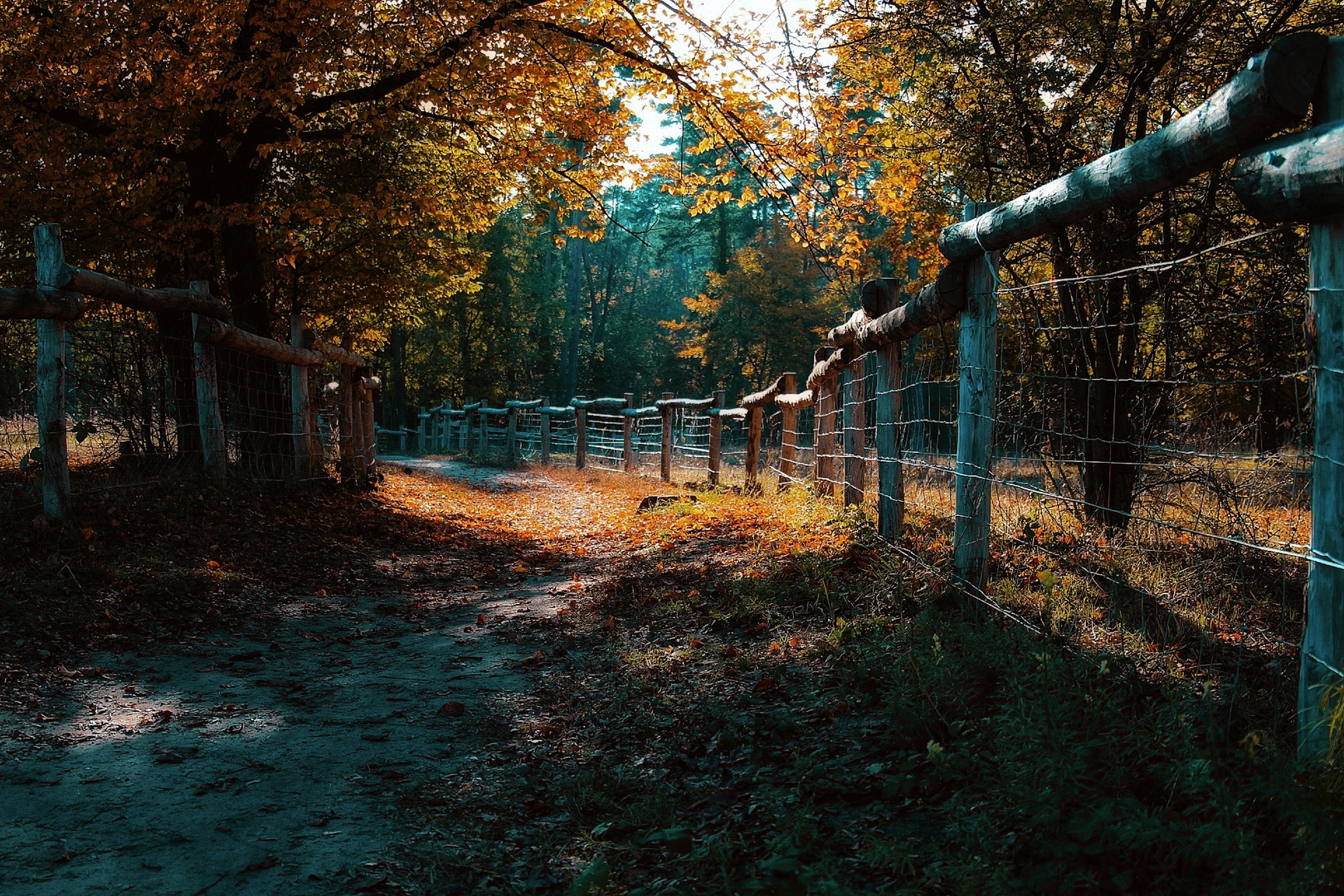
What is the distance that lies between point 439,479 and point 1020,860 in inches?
616

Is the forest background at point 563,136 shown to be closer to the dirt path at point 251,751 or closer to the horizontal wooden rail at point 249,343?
the horizontal wooden rail at point 249,343

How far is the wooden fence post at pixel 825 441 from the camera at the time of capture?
835 centimetres

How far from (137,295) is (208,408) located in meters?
1.38

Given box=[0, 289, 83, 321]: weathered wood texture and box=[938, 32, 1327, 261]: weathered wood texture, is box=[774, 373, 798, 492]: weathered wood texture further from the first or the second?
box=[0, 289, 83, 321]: weathered wood texture

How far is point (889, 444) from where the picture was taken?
5969mm

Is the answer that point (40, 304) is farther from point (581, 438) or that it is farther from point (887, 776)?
point (581, 438)

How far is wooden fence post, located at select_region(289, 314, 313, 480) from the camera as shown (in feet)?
35.3

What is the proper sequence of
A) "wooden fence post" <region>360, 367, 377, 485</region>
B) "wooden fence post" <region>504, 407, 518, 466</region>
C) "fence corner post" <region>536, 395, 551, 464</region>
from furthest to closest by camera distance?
1. "wooden fence post" <region>504, 407, 518, 466</region>
2. "fence corner post" <region>536, 395, 551, 464</region>
3. "wooden fence post" <region>360, 367, 377, 485</region>

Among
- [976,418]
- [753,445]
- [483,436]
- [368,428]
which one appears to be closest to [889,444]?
[976,418]

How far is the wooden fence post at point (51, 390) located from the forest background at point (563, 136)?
77 cm

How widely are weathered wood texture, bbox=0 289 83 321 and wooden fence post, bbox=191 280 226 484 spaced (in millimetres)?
1913

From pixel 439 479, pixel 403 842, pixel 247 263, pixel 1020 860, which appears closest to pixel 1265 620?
pixel 1020 860

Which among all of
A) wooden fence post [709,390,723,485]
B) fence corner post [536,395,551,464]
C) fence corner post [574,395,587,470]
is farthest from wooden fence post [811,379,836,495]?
fence corner post [536,395,551,464]

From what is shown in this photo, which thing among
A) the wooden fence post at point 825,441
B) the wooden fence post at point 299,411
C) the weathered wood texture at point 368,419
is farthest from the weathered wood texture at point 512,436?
the wooden fence post at point 825,441
